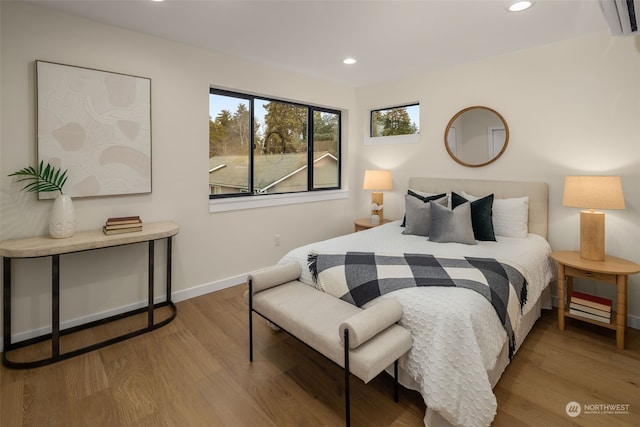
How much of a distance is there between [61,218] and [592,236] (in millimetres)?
3999

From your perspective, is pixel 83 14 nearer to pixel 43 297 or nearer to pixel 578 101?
pixel 43 297

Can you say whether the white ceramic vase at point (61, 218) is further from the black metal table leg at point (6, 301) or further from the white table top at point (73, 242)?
the black metal table leg at point (6, 301)

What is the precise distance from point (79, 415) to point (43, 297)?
1179mm

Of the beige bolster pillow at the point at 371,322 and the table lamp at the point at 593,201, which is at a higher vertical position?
the table lamp at the point at 593,201

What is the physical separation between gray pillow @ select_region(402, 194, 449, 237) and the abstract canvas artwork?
2.46m

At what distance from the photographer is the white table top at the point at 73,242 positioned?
6.74 ft

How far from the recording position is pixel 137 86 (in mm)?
2752

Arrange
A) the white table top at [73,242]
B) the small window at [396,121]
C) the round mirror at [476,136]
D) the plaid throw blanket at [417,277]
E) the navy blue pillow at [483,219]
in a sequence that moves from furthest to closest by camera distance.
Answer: the small window at [396,121]
the round mirror at [476,136]
the navy blue pillow at [483,219]
the white table top at [73,242]
the plaid throw blanket at [417,277]

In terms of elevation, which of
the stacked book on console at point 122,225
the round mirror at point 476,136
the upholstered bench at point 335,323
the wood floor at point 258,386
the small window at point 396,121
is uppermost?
the small window at point 396,121

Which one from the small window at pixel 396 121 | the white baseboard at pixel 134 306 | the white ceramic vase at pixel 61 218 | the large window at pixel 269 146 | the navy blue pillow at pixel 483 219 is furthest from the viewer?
the small window at pixel 396 121

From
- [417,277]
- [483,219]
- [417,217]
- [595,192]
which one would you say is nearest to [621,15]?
[595,192]

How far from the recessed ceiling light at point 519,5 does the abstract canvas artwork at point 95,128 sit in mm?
2911

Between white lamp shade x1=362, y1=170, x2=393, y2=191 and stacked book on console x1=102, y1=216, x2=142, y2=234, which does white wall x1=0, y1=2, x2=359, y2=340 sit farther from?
white lamp shade x1=362, y1=170, x2=393, y2=191

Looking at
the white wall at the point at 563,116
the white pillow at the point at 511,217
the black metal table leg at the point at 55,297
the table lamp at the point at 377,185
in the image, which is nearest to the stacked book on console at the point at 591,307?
the white wall at the point at 563,116
